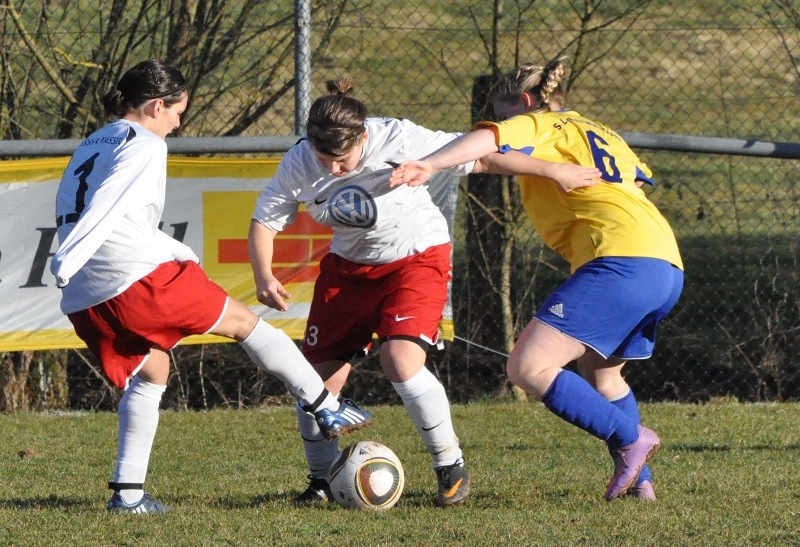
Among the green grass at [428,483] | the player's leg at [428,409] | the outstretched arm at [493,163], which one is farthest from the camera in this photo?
the player's leg at [428,409]

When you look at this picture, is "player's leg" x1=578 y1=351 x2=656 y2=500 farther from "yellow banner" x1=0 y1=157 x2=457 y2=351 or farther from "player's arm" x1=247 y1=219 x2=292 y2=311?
"yellow banner" x1=0 y1=157 x2=457 y2=351

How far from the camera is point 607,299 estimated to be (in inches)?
159

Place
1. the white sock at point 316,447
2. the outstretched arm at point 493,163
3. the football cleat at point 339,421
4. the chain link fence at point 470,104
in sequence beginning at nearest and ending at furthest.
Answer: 1. the outstretched arm at point 493,163
2. the football cleat at point 339,421
3. the white sock at point 316,447
4. the chain link fence at point 470,104

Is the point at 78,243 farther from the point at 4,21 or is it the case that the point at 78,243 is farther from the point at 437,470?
the point at 4,21

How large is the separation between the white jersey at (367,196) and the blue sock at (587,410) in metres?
0.86

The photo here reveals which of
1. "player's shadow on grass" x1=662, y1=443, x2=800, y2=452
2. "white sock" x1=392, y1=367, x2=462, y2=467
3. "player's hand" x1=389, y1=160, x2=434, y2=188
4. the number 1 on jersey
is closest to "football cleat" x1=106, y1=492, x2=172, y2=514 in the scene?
"white sock" x1=392, y1=367, x2=462, y2=467


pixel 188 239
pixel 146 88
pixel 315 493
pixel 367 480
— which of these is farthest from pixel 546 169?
pixel 188 239

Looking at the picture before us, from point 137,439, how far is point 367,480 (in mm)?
899

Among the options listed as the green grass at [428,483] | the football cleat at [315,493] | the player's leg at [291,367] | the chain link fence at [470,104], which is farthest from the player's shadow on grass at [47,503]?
the chain link fence at [470,104]

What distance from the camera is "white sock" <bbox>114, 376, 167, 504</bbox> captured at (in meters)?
4.23

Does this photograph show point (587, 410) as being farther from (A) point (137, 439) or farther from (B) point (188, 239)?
(B) point (188, 239)

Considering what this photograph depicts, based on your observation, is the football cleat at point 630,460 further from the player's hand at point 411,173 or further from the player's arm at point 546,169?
the player's hand at point 411,173

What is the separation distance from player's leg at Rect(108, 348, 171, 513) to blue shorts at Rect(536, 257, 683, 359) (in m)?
1.52

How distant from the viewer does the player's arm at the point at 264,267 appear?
14.5 ft
